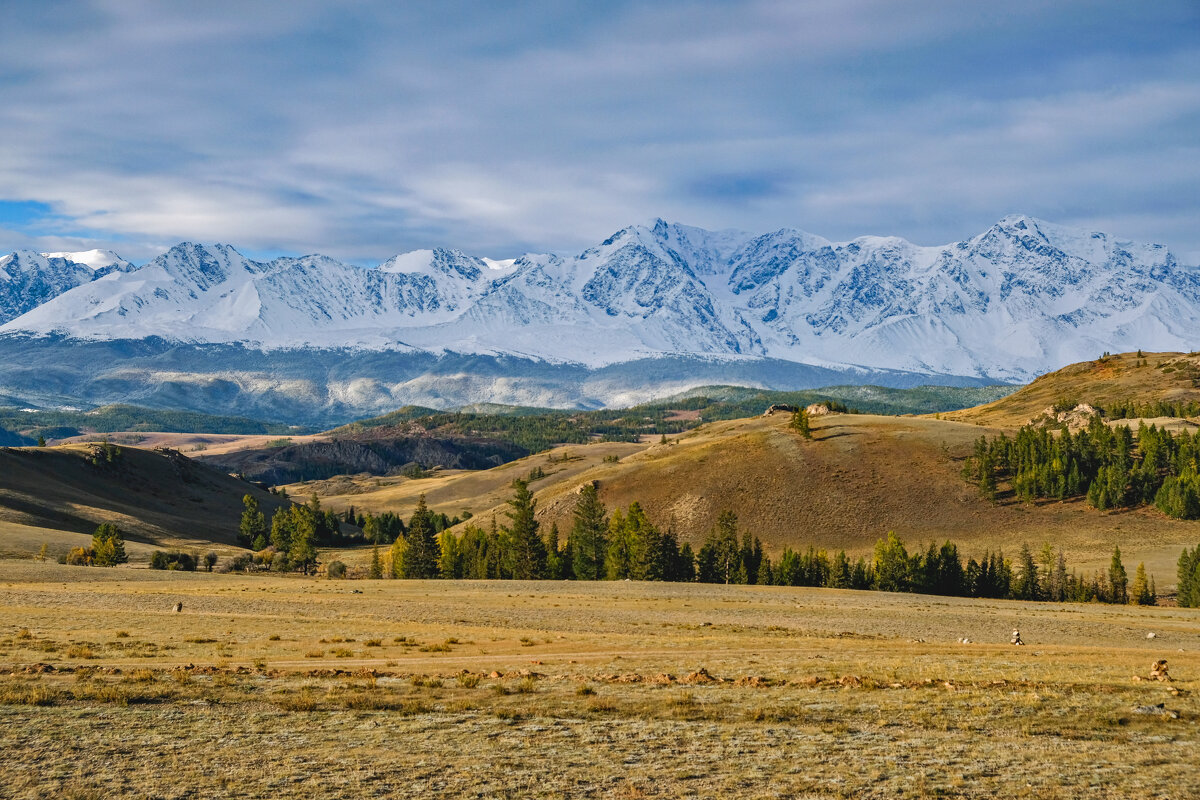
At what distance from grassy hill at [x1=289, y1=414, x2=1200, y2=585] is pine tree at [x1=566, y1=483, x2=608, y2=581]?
3917cm

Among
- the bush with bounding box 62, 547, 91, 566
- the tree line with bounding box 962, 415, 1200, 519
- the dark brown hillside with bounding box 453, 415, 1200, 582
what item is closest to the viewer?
the bush with bounding box 62, 547, 91, 566

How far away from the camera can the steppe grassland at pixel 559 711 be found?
1844cm

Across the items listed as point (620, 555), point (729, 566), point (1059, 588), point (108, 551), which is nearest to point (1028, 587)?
point (1059, 588)

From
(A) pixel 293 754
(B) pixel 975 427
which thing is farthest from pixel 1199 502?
(A) pixel 293 754

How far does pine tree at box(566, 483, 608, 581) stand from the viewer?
363ft

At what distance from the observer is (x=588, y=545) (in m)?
112

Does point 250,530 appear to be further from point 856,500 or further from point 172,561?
point 856,500

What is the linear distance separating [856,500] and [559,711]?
5550 inches

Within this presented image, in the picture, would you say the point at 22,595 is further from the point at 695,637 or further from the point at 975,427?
the point at 975,427

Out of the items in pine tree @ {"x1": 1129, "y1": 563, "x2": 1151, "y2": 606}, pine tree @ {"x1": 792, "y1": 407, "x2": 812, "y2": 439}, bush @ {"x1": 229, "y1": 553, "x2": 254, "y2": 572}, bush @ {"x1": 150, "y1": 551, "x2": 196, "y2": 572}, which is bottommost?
pine tree @ {"x1": 1129, "y1": 563, "x2": 1151, "y2": 606}

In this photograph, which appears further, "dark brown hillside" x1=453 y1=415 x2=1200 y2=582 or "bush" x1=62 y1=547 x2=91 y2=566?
"dark brown hillside" x1=453 y1=415 x2=1200 y2=582

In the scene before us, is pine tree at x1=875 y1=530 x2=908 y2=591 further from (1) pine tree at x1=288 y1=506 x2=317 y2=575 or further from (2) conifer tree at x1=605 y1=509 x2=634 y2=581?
(1) pine tree at x1=288 y1=506 x2=317 y2=575

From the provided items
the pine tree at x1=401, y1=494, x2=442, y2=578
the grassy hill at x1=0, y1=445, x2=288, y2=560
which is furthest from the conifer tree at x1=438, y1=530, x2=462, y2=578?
the grassy hill at x1=0, y1=445, x2=288, y2=560

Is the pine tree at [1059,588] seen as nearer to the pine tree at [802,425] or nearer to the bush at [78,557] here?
the pine tree at [802,425]
